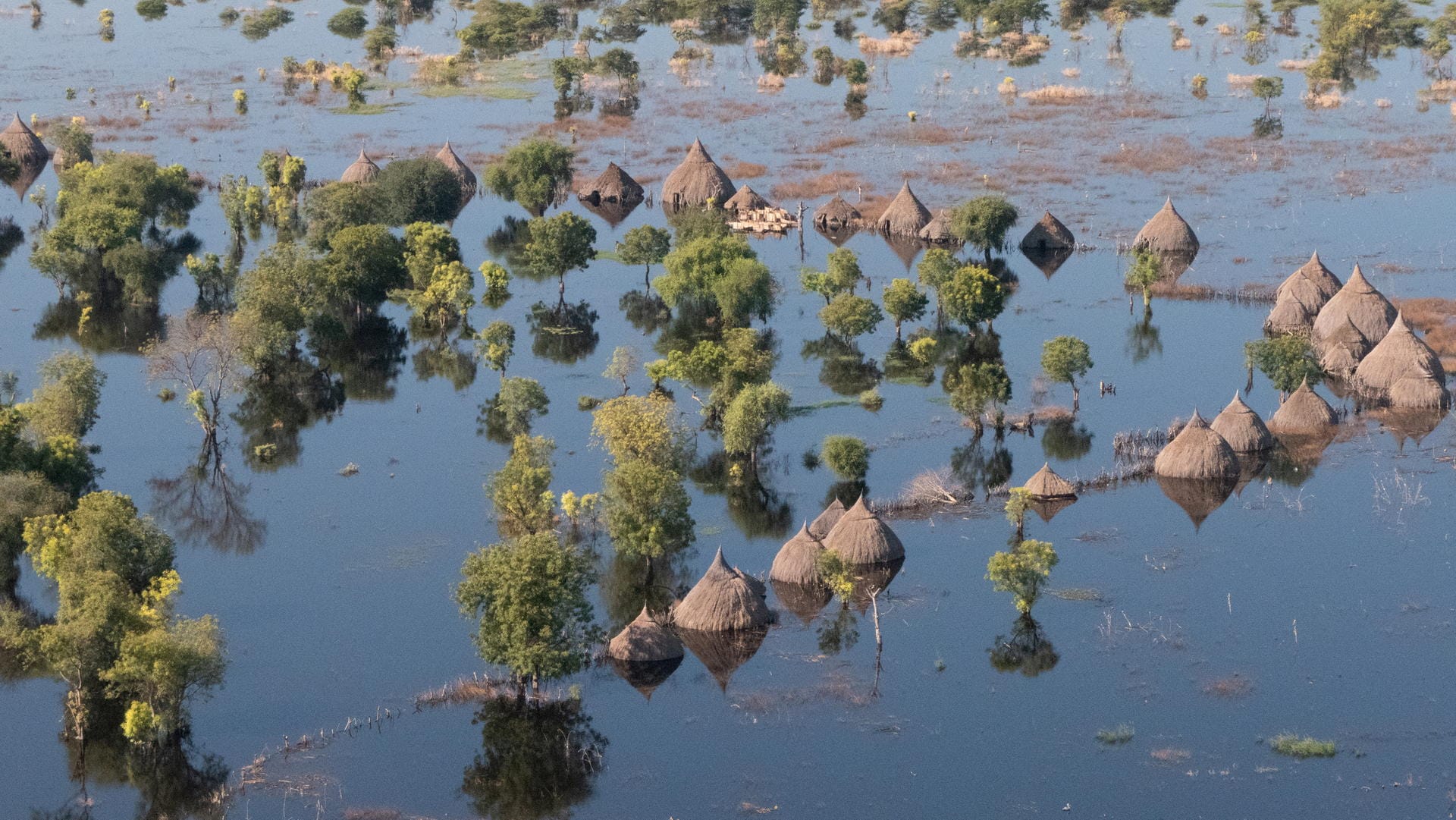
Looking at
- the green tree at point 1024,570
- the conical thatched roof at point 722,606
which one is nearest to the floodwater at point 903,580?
the conical thatched roof at point 722,606

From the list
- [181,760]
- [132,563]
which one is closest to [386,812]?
[181,760]

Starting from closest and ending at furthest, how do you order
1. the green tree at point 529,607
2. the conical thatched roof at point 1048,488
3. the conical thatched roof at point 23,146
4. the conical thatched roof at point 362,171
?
the green tree at point 529,607, the conical thatched roof at point 1048,488, the conical thatched roof at point 362,171, the conical thatched roof at point 23,146

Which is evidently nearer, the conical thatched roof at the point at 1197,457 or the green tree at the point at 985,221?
the conical thatched roof at the point at 1197,457

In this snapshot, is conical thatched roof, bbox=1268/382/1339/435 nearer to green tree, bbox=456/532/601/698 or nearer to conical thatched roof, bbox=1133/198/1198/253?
conical thatched roof, bbox=1133/198/1198/253

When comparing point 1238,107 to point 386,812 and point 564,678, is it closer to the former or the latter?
point 564,678

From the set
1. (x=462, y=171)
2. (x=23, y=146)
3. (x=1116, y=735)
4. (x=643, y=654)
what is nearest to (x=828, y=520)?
(x=643, y=654)

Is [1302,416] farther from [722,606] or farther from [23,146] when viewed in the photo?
[23,146]

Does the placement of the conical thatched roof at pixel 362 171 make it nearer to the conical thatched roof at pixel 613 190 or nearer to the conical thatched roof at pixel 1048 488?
the conical thatched roof at pixel 613 190
